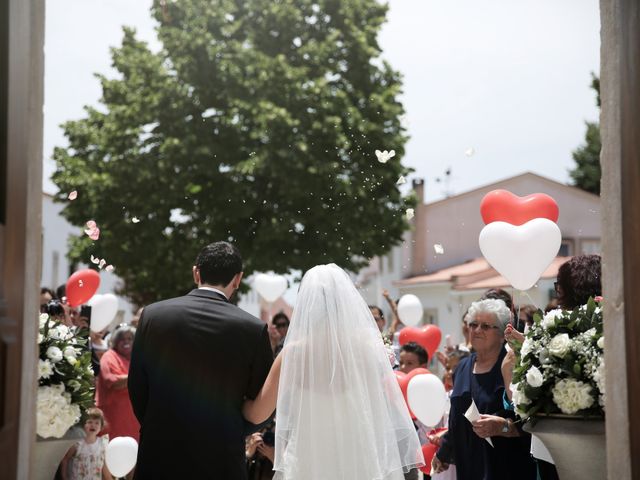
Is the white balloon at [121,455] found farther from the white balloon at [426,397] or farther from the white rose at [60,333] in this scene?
the white rose at [60,333]

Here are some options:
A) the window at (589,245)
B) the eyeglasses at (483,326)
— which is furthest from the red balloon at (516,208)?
the window at (589,245)

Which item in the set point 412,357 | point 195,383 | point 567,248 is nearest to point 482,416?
point 195,383

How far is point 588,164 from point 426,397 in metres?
38.9

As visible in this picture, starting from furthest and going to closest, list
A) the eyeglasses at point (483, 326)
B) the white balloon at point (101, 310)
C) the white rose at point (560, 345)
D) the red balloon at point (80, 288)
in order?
the white balloon at point (101, 310), the red balloon at point (80, 288), the eyeglasses at point (483, 326), the white rose at point (560, 345)

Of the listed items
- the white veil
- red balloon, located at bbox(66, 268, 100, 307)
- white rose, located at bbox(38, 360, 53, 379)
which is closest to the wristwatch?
the white veil

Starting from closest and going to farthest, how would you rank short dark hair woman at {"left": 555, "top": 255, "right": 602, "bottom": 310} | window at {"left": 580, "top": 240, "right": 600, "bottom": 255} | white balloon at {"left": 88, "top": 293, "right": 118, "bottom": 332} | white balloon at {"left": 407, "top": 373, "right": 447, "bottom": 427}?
short dark hair woman at {"left": 555, "top": 255, "right": 602, "bottom": 310} < white balloon at {"left": 407, "top": 373, "right": 447, "bottom": 427} < white balloon at {"left": 88, "top": 293, "right": 118, "bottom": 332} < window at {"left": 580, "top": 240, "right": 600, "bottom": 255}

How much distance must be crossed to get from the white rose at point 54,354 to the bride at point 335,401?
1134mm

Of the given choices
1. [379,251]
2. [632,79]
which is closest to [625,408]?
[632,79]

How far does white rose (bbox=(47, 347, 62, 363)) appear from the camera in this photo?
4812 mm

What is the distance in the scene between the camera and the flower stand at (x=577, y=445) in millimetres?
3943

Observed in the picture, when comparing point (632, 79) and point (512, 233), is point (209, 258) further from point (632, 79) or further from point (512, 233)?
point (632, 79)

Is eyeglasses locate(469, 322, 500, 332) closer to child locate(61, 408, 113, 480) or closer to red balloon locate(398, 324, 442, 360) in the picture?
child locate(61, 408, 113, 480)

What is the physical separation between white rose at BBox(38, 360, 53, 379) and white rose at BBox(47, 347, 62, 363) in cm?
5

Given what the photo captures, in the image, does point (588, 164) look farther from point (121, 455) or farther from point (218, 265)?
point (218, 265)
